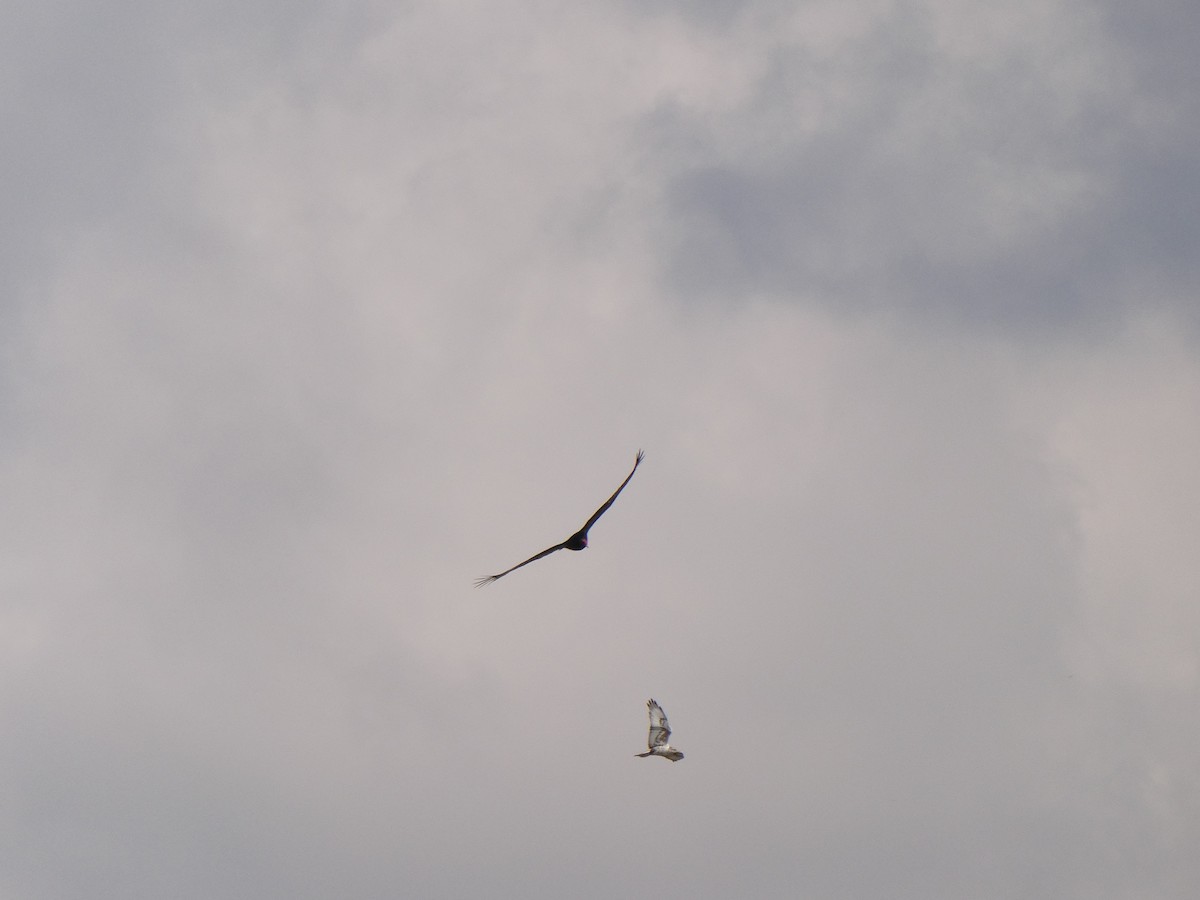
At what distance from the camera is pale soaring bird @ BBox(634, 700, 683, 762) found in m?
95.4

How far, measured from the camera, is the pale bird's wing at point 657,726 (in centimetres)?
9869

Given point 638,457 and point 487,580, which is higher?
point 638,457

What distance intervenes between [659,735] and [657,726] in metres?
0.93

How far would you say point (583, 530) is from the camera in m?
79.9

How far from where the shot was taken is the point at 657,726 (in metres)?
100

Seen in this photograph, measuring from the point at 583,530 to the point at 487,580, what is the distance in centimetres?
1282

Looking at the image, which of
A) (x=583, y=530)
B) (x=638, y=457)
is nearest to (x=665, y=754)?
(x=583, y=530)

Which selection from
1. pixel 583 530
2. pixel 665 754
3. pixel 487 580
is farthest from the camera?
pixel 665 754

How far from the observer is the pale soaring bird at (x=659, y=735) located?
95438 mm

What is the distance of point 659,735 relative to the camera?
9931 centimetres

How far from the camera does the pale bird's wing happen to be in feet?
324

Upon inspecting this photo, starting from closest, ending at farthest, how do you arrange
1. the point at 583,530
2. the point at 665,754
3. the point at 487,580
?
the point at 487,580 → the point at 583,530 → the point at 665,754

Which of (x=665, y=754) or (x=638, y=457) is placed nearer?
(x=638, y=457)

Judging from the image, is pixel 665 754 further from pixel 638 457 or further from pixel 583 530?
pixel 638 457
